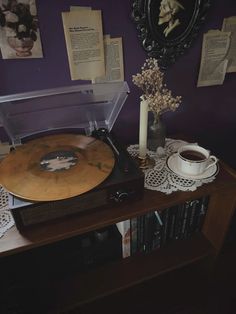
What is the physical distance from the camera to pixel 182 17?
3.00ft

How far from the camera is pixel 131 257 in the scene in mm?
1122

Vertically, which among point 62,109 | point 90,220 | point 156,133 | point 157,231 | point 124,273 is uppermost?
point 62,109

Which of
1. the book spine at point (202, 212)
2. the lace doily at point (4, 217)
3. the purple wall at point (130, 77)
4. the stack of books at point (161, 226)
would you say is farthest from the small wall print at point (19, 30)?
the book spine at point (202, 212)

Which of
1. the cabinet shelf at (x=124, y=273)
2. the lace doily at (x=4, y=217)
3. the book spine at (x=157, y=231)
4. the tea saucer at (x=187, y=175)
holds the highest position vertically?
the tea saucer at (x=187, y=175)

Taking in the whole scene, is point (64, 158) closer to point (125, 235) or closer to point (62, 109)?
point (62, 109)

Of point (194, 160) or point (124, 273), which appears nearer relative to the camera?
point (194, 160)

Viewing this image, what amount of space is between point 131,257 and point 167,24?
37.3 inches

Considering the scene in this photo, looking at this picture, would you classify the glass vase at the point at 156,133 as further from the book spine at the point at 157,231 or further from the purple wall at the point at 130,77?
the book spine at the point at 157,231

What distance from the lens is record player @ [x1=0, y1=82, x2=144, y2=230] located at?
681 millimetres

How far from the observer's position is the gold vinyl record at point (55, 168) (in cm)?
68

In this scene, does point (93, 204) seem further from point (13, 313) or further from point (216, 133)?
point (216, 133)

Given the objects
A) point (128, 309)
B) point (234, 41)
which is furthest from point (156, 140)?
point (128, 309)

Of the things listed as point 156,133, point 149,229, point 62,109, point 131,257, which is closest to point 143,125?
point 156,133

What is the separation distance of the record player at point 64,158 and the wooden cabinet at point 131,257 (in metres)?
0.04
